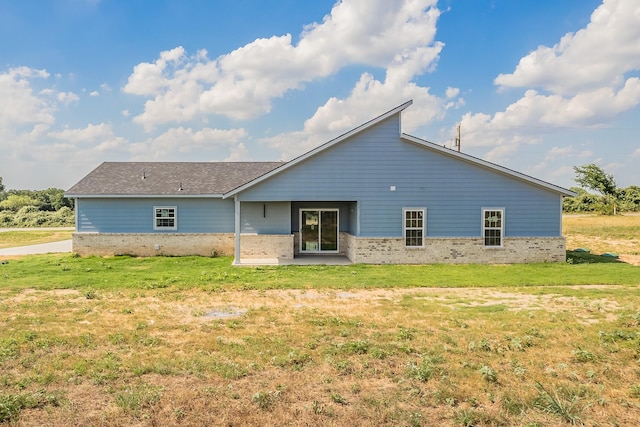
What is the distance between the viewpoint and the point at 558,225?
18062 millimetres

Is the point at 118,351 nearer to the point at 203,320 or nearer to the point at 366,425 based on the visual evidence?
the point at 203,320

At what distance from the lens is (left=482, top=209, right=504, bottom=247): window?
1792cm

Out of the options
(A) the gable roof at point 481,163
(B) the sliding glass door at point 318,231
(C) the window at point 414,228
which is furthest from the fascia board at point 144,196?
(A) the gable roof at point 481,163

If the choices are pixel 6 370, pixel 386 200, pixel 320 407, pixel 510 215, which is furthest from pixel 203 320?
pixel 510 215

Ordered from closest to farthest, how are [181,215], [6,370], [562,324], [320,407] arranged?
[320,407], [6,370], [562,324], [181,215]

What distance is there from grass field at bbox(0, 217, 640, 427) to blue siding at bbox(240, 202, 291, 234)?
22.1 feet

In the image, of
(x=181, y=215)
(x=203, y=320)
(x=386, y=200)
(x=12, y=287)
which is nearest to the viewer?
(x=203, y=320)

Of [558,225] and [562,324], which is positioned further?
[558,225]

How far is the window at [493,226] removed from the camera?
1792 cm

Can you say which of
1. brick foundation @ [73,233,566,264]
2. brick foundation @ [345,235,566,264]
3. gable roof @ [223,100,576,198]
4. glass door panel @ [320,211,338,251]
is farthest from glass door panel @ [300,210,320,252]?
gable roof @ [223,100,576,198]

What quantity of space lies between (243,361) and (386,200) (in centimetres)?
1238

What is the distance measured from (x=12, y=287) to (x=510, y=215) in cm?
1839

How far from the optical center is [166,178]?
22516 millimetres

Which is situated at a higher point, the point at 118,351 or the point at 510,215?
the point at 510,215
